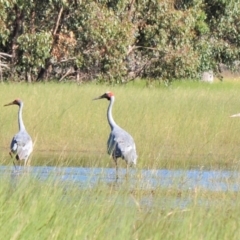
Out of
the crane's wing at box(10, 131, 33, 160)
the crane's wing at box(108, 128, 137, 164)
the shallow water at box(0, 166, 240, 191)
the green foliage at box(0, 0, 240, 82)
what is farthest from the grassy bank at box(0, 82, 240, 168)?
the green foliage at box(0, 0, 240, 82)

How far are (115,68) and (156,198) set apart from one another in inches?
670

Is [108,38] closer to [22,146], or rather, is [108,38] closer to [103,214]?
[22,146]

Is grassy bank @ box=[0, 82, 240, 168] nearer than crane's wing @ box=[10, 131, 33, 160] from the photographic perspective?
No

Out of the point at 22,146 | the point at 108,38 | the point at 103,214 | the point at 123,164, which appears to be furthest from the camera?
the point at 108,38

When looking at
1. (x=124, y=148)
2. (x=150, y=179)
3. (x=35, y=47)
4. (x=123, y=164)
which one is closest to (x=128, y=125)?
(x=123, y=164)

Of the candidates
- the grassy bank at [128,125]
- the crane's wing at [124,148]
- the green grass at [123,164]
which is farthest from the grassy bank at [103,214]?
the grassy bank at [128,125]

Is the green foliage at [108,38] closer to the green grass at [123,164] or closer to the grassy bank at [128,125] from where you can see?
the green grass at [123,164]

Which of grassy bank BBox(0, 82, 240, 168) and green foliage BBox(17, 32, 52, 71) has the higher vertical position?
grassy bank BBox(0, 82, 240, 168)

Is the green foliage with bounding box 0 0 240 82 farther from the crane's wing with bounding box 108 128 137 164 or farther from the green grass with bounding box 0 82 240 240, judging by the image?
the crane's wing with bounding box 108 128 137 164

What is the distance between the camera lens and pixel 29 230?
4.76 metres

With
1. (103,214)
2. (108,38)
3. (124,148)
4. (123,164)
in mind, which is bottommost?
(108,38)

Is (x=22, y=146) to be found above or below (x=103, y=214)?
below

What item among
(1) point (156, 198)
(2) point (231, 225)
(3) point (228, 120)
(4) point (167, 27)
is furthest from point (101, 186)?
(4) point (167, 27)

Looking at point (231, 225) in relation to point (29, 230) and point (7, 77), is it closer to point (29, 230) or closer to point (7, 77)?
point (29, 230)
